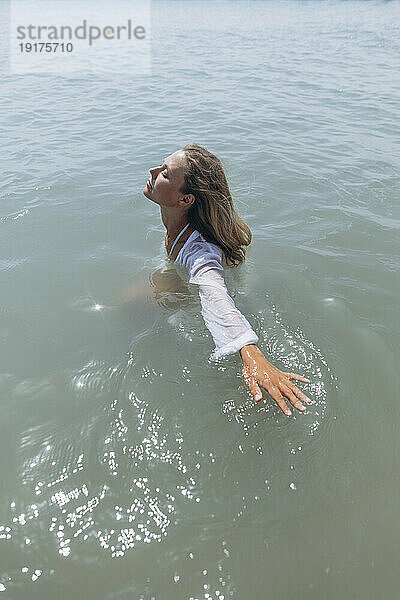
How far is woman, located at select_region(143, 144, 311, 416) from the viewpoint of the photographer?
2.96 metres

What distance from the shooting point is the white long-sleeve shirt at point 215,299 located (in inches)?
113

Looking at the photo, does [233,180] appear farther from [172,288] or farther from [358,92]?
[358,92]

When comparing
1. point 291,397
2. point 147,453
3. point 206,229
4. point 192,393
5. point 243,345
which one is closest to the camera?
point 291,397

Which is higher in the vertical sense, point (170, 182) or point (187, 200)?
point (170, 182)

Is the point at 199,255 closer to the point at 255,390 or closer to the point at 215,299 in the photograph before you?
the point at 215,299

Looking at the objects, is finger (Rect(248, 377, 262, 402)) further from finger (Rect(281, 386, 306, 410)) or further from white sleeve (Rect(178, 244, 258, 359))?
white sleeve (Rect(178, 244, 258, 359))

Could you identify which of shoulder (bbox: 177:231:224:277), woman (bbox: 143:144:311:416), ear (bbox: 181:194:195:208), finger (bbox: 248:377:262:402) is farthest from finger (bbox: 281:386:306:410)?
ear (bbox: 181:194:195:208)

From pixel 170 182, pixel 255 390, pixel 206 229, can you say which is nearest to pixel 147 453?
pixel 255 390

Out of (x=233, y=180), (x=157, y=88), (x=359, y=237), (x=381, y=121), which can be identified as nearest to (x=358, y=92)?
(x=381, y=121)

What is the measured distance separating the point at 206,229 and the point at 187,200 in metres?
0.29

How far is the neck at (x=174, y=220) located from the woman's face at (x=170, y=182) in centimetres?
12

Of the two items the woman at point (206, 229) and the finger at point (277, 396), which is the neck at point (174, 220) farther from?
the finger at point (277, 396)

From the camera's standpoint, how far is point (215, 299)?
310cm

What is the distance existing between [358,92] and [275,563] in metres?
11.5
